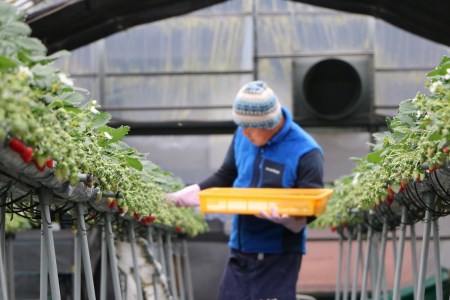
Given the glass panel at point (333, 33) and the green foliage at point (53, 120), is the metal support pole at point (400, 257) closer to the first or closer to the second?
the green foliage at point (53, 120)

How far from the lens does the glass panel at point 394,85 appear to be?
56.2 ft

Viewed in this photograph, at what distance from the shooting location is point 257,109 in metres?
7.77

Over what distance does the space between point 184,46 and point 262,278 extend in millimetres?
A: 10073

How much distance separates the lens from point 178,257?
1330 centimetres

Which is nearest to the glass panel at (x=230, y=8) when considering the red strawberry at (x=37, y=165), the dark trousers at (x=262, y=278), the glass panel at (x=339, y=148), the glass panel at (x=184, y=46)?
the glass panel at (x=184, y=46)

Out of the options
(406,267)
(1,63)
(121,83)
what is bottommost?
(406,267)

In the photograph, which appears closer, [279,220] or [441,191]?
[441,191]

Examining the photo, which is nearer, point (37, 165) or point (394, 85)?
point (37, 165)

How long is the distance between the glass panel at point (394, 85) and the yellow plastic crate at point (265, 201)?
384 inches

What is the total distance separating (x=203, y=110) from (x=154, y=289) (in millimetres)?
8236

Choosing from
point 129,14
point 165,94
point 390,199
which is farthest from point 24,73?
point 165,94

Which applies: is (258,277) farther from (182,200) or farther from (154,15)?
(154,15)

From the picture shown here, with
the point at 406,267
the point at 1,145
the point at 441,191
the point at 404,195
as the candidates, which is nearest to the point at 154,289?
the point at 404,195

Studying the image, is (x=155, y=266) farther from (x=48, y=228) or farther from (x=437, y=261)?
(x=48, y=228)
